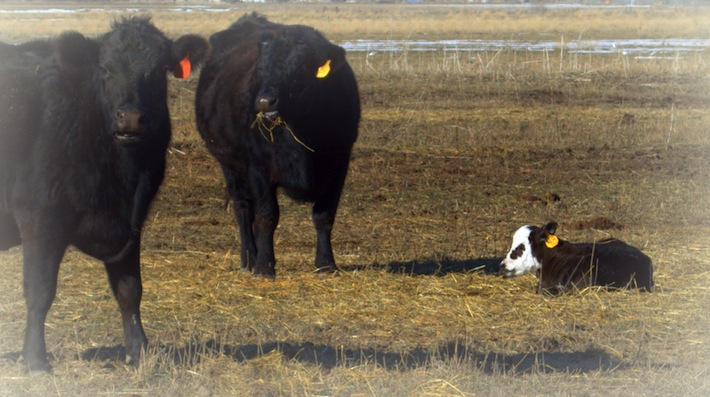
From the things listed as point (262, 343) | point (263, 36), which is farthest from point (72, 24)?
point (262, 343)

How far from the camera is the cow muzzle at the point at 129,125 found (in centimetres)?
580

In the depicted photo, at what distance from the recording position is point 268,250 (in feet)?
29.4

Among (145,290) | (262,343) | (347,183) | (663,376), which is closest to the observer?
(663,376)

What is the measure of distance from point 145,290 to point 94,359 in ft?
6.39

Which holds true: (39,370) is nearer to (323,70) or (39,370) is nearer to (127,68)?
(127,68)

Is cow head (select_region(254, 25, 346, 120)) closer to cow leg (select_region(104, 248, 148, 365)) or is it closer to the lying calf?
the lying calf

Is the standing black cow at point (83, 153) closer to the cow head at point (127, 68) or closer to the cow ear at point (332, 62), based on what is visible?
the cow head at point (127, 68)

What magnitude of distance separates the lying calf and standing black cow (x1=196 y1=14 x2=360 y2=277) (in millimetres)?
1716

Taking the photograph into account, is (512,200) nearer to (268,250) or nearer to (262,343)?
(268,250)

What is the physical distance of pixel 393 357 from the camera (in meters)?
6.50

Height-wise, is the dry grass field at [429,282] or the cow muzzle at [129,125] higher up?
the cow muzzle at [129,125]

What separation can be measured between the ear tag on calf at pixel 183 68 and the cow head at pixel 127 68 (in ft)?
0.35

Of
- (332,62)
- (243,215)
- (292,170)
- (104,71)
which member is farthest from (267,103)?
(104,71)

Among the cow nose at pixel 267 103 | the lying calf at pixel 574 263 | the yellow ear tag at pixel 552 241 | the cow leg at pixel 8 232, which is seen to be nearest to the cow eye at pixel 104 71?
the cow leg at pixel 8 232
